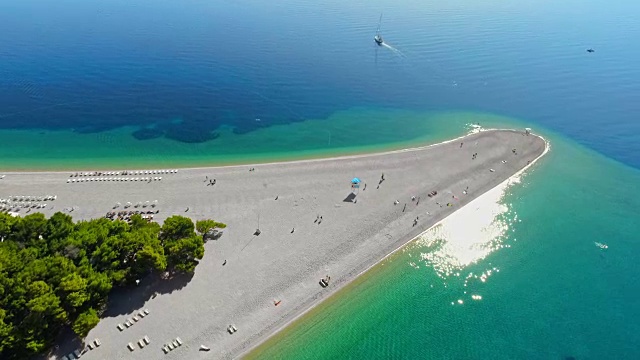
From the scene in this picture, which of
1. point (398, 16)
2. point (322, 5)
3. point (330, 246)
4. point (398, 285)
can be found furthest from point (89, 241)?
point (322, 5)

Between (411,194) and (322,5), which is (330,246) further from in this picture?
(322,5)

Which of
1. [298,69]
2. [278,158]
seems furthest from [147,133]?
[298,69]

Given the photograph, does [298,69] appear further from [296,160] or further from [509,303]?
[509,303]

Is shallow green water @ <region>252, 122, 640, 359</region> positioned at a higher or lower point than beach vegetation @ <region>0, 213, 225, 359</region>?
lower

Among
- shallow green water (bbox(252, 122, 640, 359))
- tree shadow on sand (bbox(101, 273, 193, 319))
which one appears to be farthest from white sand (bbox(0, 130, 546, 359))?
shallow green water (bbox(252, 122, 640, 359))

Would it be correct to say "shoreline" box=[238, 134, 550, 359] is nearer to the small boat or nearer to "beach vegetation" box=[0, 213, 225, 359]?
the small boat

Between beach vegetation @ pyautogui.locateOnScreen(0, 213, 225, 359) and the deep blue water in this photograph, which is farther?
the deep blue water
